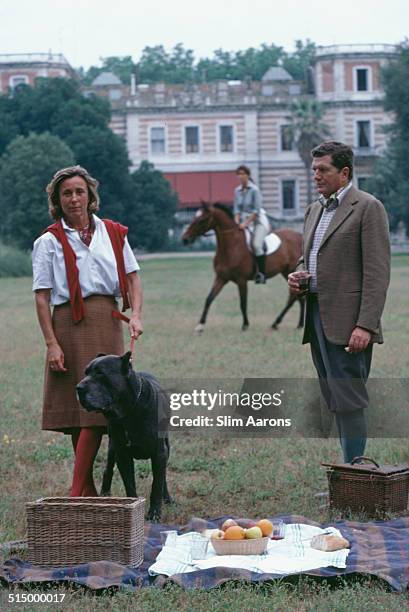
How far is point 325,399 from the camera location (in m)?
6.55

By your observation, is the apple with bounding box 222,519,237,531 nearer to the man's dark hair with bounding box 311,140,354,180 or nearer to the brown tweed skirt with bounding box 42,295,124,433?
the brown tweed skirt with bounding box 42,295,124,433

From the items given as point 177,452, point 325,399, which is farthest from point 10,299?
point 325,399

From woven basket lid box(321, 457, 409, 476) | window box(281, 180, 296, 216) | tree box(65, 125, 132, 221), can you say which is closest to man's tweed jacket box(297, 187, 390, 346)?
woven basket lid box(321, 457, 409, 476)

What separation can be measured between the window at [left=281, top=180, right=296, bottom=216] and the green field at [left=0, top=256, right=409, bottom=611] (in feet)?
186

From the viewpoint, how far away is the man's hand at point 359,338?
6.15 metres

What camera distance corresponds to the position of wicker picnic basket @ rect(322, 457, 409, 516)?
6051 mm

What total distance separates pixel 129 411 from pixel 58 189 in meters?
→ 1.23

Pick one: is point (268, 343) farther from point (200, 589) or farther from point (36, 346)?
point (200, 589)

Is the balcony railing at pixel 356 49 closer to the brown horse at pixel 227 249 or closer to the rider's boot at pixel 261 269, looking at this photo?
the rider's boot at pixel 261 269

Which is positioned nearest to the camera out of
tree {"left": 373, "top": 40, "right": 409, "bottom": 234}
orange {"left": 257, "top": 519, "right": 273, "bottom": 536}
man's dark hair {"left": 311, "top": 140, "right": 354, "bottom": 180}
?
orange {"left": 257, "top": 519, "right": 273, "bottom": 536}

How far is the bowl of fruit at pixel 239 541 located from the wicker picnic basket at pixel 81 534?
14.3 inches

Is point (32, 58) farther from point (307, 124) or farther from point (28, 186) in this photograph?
point (28, 186)

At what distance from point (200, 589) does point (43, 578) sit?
680mm

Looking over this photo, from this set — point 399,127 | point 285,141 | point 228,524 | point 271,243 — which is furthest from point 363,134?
point 228,524
